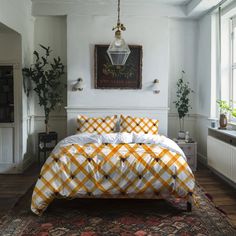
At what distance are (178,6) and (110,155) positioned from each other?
11.0 feet

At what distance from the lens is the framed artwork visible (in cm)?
520

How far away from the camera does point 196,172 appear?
479cm

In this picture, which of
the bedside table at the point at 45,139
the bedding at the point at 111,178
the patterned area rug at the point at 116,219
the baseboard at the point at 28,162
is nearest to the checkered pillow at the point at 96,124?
the bedside table at the point at 45,139

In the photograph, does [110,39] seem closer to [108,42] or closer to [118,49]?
[108,42]

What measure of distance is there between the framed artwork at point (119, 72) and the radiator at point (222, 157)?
165cm

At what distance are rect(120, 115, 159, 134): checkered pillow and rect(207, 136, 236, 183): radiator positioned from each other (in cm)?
92

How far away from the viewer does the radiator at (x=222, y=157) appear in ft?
12.5

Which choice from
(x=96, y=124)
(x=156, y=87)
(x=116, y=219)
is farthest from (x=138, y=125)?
(x=116, y=219)

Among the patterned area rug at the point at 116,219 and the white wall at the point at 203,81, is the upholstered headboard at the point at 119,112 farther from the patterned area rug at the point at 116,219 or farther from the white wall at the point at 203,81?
the patterned area rug at the point at 116,219

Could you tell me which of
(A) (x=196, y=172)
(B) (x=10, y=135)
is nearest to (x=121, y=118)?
(A) (x=196, y=172)

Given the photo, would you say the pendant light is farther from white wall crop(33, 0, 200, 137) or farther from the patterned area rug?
the patterned area rug

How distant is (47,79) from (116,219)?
2962 millimetres

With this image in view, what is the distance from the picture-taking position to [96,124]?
16.0 feet

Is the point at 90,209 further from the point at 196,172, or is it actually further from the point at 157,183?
the point at 196,172
